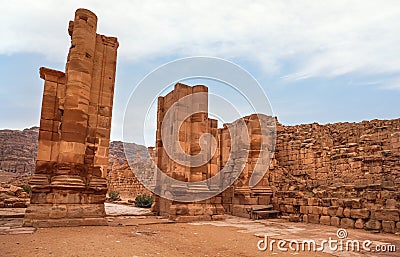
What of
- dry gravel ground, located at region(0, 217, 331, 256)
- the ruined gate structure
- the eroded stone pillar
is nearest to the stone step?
the ruined gate structure

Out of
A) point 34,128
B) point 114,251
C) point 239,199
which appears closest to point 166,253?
point 114,251

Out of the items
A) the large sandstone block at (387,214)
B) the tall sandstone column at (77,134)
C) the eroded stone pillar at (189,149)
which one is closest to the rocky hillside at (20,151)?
the eroded stone pillar at (189,149)

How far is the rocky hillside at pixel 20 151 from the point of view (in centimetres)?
4506

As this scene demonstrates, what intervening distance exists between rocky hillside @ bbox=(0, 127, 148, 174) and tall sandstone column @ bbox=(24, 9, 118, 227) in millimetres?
29933

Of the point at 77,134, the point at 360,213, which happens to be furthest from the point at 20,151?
the point at 360,213

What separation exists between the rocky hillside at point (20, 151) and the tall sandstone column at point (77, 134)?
29933 mm

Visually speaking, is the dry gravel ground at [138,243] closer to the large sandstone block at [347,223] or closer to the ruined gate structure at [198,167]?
the large sandstone block at [347,223]

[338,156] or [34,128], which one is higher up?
[34,128]

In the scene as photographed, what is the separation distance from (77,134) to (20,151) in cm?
5116

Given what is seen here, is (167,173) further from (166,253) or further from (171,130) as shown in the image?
(166,253)

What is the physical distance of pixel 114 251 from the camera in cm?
456

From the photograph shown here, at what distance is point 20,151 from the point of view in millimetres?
50656

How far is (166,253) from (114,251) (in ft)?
2.73

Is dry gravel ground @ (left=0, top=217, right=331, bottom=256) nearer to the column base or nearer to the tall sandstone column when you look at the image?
the column base
